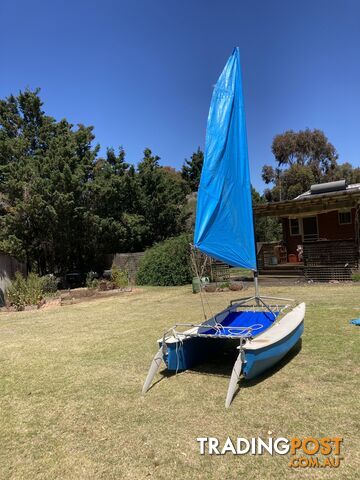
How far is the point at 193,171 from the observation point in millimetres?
40969

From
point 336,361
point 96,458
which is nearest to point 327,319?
point 336,361

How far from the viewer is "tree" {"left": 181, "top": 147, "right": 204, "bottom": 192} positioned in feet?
132

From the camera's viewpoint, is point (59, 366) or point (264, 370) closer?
point (264, 370)

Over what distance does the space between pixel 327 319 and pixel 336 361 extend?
2.77m

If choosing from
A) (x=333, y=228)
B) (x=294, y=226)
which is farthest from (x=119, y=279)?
(x=333, y=228)

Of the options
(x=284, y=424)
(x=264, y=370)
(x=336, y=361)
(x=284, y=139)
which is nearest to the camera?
(x=284, y=424)

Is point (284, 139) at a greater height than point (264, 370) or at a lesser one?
greater

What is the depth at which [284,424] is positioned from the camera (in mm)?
3658

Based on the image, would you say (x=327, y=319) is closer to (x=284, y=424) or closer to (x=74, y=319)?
(x=284, y=424)

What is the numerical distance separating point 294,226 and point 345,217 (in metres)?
2.63

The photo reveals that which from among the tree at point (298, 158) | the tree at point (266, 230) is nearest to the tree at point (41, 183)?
the tree at point (266, 230)

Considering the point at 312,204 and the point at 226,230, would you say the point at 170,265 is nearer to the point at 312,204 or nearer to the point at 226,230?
the point at 312,204

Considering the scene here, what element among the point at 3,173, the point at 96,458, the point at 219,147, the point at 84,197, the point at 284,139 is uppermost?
the point at 284,139

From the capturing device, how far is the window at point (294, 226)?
19428 mm
